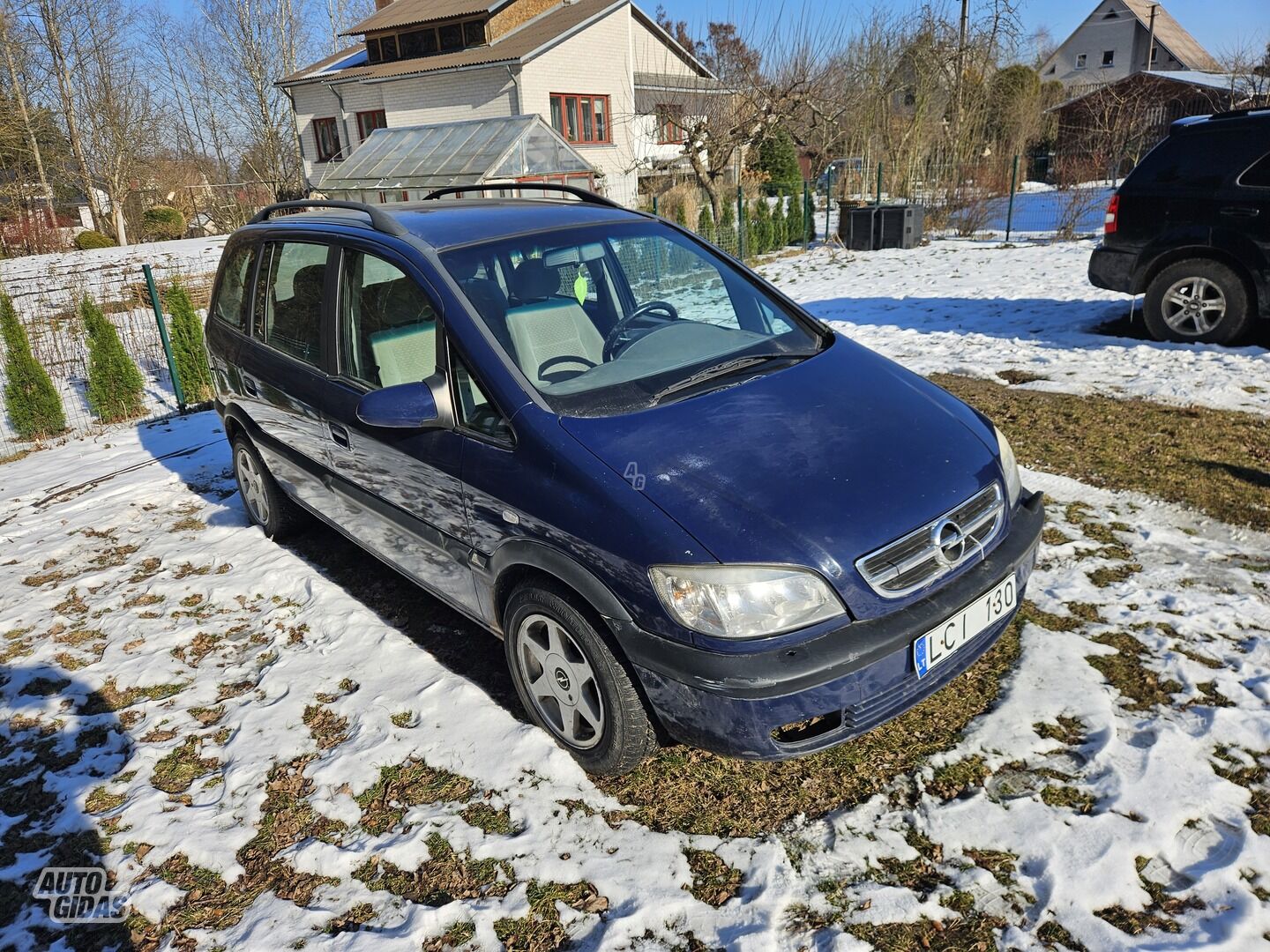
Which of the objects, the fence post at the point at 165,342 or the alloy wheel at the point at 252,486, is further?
the fence post at the point at 165,342

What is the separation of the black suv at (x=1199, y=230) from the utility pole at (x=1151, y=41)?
49439 mm

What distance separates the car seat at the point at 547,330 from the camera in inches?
116

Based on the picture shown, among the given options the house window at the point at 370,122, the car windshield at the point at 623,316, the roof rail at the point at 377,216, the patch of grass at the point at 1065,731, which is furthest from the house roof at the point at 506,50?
the patch of grass at the point at 1065,731

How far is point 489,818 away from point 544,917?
46cm

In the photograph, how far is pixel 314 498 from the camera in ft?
13.8

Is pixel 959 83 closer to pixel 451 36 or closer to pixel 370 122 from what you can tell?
pixel 451 36

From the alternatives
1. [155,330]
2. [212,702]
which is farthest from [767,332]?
[155,330]

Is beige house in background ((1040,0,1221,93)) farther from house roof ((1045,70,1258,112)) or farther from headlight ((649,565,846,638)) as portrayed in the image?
headlight ((649,565,846,638))

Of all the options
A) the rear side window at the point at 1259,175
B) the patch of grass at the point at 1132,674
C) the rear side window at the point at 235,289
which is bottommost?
the patch of grass at the point at 1132,674

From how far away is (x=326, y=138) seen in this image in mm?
33531

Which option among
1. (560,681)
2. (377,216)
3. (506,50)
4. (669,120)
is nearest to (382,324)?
(377,216)

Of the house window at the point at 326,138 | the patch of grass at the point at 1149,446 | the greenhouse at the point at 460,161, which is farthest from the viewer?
the house window at the point at 326,138

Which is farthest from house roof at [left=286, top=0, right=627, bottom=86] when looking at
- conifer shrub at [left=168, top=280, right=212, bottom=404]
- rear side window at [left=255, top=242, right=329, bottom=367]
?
rear side window at [left=255, top=242, right=329, bottom=367]

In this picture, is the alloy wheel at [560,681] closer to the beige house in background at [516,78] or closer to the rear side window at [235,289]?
the rear side window at [235,289]
